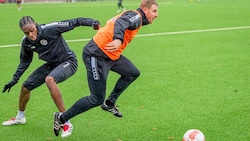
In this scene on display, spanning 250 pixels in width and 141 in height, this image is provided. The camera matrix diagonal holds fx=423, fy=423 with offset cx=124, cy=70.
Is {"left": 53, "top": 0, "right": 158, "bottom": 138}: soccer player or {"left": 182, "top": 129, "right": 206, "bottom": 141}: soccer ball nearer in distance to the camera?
{"left": 182, "top": 129, "right": 206, "bottom": 141}: soccer ball

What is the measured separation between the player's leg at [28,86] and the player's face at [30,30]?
67 cm

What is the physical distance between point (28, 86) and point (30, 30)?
1.04 m

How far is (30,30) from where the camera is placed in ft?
21.2

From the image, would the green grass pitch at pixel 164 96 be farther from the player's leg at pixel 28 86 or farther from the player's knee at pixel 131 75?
the player's knee at pixel 131 75

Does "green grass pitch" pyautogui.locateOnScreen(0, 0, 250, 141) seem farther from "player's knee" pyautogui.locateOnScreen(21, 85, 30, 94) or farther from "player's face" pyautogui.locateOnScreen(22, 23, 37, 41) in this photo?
"player's face" pyautogui.locateOnScreen(22, 23, 37, 41)

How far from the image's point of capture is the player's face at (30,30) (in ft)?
21.2

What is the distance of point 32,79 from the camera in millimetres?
6930

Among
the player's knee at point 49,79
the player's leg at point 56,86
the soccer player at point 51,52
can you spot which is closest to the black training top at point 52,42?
the soccer player at point 51,52

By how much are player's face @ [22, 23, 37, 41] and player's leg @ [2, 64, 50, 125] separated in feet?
2.19

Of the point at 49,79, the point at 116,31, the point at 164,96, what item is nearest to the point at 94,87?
the point at 49,79

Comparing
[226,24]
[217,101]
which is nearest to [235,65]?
[217,101]

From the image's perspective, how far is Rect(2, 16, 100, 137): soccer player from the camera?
6.49 m

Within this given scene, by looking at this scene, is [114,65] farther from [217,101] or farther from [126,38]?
[217,101]

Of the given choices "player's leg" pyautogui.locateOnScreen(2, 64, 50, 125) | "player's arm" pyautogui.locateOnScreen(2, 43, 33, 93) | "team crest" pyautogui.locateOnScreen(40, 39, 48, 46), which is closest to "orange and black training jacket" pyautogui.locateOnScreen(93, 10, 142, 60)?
"team crest" pyautogui.locateOnScreen(40, 39, 48, 46)
